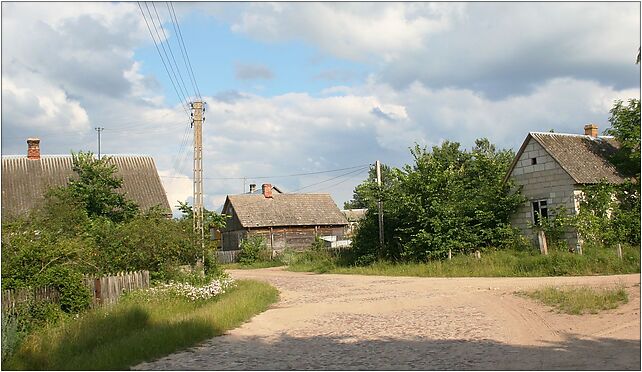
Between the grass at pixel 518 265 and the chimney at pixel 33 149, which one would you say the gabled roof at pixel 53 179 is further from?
the grass at pixel 518 265

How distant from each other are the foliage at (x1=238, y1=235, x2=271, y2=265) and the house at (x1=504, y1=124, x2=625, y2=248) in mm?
20649

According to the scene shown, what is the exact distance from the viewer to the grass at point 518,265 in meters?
23.0

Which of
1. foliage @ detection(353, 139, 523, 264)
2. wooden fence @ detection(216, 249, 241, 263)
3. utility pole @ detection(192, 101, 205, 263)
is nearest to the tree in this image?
utility pole @ detection(192, 101, 205, 263)

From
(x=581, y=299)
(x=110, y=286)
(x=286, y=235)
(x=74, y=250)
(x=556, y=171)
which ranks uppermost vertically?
(x=556, y=171)

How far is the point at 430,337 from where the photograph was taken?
12.1m

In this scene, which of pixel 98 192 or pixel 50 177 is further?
pixel 50 177

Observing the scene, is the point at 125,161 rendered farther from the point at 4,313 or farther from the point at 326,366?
the point at 326,366

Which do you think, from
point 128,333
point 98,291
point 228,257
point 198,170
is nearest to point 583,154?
point 198,170

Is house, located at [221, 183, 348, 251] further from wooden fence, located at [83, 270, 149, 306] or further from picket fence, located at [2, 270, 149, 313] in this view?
wooden fence, located at [83, 270, 149, 306]

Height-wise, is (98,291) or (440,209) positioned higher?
(440,209)

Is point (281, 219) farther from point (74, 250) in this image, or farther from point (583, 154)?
point (74, 250)

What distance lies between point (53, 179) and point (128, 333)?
→ 28.2m

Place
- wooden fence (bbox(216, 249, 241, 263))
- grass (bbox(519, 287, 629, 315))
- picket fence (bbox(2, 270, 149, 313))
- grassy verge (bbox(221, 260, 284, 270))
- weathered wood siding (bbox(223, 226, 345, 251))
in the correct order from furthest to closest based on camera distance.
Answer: weathered wood siding (bbox(223, 226, 345, 251)) < wooden fence (bbox(216, 249, 241, 263)) < grassy verge (bbox(221, 260, 284, 270)) < picket fence (bbox(2, 270, 149, 313)) < grass (bbox(519, 287, 629, 315))

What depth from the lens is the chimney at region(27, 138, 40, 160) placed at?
41062mm
